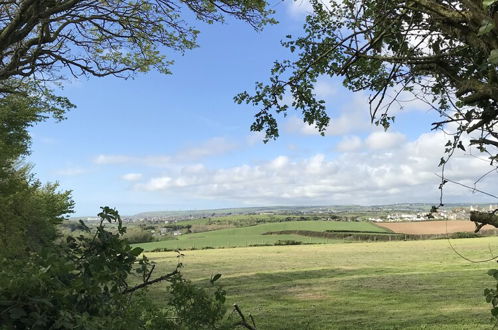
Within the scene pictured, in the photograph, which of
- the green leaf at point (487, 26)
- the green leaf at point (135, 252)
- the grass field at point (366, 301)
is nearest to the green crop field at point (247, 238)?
the grass field at point (366, 301)

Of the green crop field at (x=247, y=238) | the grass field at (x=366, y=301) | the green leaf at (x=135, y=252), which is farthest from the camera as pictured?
the green crop field at (x=247, y=238)

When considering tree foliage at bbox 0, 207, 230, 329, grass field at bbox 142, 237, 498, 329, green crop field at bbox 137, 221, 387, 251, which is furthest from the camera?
green crop field at bbox 137, 221, 387, 251

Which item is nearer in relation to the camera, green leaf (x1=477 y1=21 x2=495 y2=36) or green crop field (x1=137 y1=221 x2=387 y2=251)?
green leaf (x1=477 y1=21 x2=495 y2=36)

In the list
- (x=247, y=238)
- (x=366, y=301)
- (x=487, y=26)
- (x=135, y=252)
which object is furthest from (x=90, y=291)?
→ (x=247, y=238)

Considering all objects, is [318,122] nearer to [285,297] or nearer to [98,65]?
[98,65]

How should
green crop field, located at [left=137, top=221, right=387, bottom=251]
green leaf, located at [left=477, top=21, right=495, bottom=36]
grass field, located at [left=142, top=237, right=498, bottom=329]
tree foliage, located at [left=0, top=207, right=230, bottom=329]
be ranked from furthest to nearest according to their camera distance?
green crop field, located at [left=137, top=221, right=387, bottom=251]
grass field, located at [left=142, top=237, right=498, bottom=329]
green leaf, located at [left=477, top=21, right=495, bottom=36]
tree foliage, located at [left=0, top=207, right=230, bottom=329]

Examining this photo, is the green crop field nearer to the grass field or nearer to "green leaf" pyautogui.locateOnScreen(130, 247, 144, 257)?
the grass field

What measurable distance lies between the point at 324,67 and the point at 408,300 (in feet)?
50.1

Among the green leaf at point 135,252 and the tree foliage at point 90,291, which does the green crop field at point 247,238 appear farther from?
the green leaf at point 135,252

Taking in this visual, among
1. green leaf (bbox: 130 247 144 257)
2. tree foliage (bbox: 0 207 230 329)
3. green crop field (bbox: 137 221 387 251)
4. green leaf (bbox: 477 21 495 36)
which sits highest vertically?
green leaf (bbox: 477 21 495 36)

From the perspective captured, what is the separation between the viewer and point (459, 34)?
3.12 meters

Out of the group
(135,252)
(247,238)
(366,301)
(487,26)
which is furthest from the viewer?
(247,238)

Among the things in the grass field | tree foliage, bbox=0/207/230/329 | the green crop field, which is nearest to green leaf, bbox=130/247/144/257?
tree foliage, bbox=0/207/230/329

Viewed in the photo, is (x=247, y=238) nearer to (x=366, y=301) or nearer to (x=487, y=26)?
(x=366, y=301)
